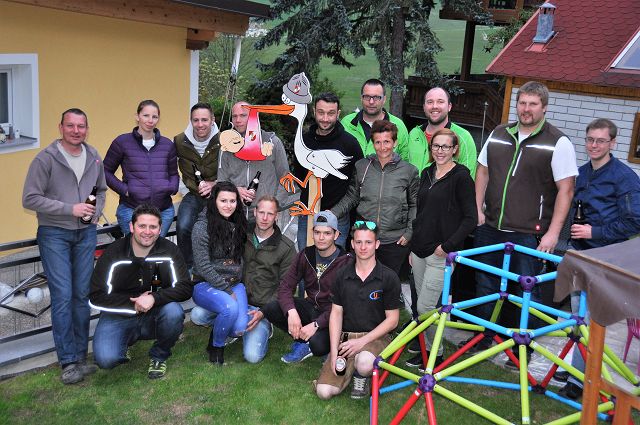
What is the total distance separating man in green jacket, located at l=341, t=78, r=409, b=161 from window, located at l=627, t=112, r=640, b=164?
320 inches

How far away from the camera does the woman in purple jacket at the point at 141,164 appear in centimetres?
601

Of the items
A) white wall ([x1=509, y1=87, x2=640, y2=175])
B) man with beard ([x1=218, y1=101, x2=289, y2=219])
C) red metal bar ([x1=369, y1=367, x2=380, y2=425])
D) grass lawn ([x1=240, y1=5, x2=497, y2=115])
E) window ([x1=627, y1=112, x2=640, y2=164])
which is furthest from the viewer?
grass lawn ([x1=240, y1=5, x2=497, y2=115])

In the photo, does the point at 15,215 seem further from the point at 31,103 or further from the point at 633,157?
the point at 633,157

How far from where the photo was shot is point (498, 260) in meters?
5.80

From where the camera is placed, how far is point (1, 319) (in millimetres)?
6539

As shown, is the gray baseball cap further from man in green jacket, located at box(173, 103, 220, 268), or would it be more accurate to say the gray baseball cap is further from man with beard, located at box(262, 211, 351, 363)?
man in green jacket, located at box(173, 103, 220, 268)

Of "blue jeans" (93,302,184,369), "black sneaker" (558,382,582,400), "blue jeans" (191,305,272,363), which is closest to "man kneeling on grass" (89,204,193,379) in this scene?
"blue jeans" (93,302,184,369)

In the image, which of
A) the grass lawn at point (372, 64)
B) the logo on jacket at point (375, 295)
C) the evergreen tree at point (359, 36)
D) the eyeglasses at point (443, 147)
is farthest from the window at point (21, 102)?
the grass lawn at point (372, 64)

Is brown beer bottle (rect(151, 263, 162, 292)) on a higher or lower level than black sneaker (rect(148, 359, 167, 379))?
higher

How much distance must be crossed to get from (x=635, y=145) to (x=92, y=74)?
1013 cm

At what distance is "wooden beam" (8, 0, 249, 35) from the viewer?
8.04m

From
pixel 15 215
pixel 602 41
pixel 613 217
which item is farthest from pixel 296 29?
pixel 613 217

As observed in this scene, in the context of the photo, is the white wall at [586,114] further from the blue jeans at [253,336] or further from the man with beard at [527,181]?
the blue jeans at [253,336]

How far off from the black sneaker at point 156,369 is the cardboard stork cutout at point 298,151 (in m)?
1.84
